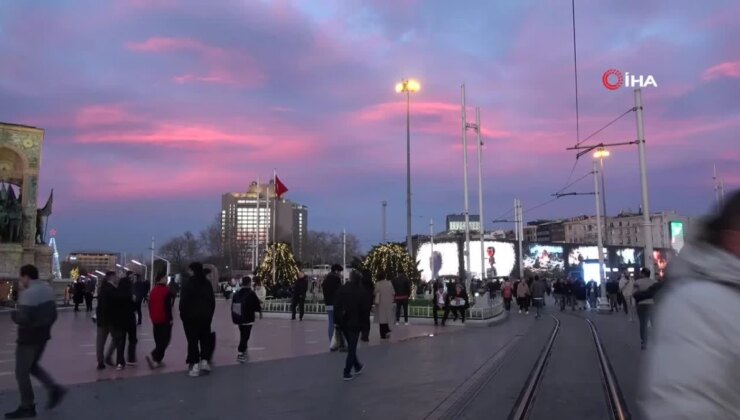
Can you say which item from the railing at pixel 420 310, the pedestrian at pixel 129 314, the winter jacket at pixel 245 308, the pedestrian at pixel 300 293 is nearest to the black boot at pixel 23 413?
the pedestrian at pixel 129 314

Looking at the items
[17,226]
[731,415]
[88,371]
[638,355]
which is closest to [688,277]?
[731,415]

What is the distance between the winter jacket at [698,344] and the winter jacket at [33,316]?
7596 mm

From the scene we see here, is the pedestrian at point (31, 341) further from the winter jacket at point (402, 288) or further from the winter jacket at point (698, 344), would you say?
the winter jacket at point (402, 288)

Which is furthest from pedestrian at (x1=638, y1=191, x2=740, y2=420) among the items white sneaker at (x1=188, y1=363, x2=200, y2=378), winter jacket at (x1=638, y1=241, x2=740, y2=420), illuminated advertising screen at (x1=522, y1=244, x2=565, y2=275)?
illuminated advertising screen at (x1=522, y1=244, x2=565, y2=275)

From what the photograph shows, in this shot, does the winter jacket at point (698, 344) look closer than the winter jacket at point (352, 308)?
Yes

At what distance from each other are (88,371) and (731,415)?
1171 centimetres

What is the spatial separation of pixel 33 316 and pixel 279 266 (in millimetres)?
26576

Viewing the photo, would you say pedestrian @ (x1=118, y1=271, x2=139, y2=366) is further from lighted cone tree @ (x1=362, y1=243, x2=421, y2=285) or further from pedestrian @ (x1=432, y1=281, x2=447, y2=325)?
lighted cone tree @ (x1=362, y1=243, x2=421, y2=285)

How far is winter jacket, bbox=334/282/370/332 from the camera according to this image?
1084cm

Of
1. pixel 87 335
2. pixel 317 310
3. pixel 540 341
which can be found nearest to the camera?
pixel 540 341

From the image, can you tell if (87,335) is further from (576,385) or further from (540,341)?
(576,385)

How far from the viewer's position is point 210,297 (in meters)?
11.0

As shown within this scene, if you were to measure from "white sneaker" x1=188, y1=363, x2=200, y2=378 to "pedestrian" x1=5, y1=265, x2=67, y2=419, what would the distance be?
295cm

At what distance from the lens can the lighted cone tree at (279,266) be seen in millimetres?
33969
